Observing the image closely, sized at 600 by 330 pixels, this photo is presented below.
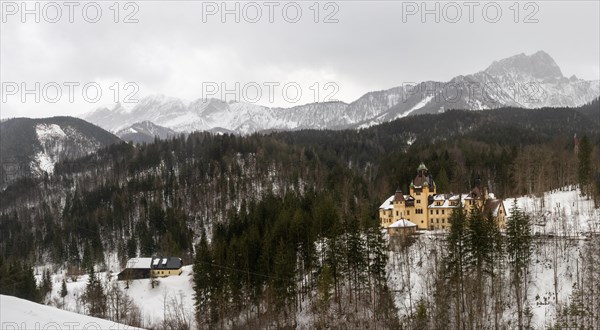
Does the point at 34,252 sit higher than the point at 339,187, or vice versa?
the point at 339,187

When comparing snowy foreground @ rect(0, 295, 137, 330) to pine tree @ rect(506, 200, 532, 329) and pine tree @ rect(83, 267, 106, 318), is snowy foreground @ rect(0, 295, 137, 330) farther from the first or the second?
pine tree @ rect(83, 267, 106, 318)

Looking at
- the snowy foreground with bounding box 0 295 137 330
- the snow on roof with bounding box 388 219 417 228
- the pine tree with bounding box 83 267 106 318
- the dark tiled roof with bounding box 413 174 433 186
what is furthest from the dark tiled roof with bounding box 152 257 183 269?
the snowy foreground with bounding box 0 295 137 330

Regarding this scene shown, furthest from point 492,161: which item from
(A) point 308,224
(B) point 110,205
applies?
(B) point 110,205

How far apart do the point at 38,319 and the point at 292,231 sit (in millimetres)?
43199

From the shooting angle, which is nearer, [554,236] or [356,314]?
[356,314]

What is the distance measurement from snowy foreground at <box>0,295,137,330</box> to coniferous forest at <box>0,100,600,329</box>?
34416mm

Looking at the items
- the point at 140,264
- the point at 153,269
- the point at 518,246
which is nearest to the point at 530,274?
the point at 518,246

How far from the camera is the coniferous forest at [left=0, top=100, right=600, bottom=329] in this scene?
49750 mm

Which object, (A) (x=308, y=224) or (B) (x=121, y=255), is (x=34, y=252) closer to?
(B) (x=121, y=255)

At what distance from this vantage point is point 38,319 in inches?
684

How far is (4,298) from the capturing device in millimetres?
18812

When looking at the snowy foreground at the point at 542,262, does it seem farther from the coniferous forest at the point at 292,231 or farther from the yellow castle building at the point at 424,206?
the yellow castle building at the point at 424,206

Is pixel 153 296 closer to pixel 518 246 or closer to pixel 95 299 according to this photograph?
pixel 95 299

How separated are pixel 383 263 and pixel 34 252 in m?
98.8
